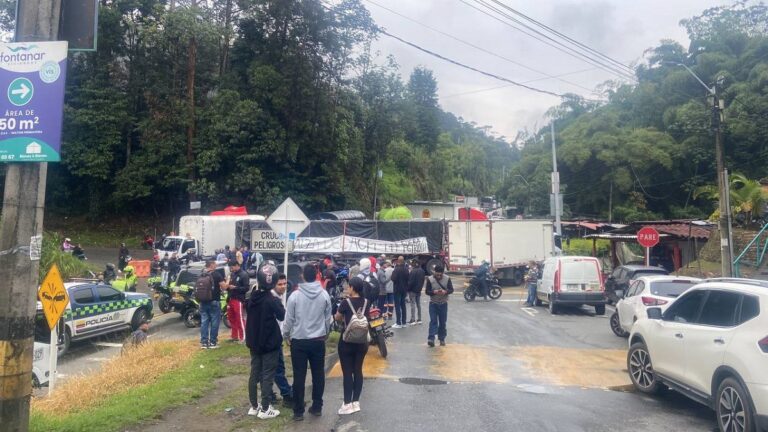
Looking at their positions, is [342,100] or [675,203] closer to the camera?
[342,100]

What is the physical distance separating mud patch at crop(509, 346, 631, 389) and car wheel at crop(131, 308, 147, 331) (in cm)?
981

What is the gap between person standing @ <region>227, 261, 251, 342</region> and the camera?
11375 millimetres

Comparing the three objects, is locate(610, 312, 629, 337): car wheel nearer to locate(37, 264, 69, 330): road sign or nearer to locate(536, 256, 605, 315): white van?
locate(536, 256, 605, 315): white van

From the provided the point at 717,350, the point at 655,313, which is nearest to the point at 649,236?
the point at 655,313

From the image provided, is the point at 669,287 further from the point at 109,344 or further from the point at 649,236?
the point at 109,344

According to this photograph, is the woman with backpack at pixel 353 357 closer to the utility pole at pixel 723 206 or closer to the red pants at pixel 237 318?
the red pants at pixel 237 318

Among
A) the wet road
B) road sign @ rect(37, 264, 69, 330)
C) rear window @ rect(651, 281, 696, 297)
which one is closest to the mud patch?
the wet road

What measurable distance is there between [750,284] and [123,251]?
2599 centimetres

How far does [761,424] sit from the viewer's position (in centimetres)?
572

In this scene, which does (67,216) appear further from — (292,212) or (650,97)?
(650,97)

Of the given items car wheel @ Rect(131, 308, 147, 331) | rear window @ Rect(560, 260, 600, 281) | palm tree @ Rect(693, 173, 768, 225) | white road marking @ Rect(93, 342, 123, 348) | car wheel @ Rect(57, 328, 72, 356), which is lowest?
white road marking @ Rect(93, 342, 123, 348)

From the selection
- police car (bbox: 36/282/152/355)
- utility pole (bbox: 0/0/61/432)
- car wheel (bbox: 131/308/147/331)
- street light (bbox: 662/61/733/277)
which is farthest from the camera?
street light (bbox: 662/61/733/277)

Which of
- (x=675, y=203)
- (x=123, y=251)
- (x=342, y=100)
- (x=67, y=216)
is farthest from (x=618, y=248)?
(x=67, y=216)

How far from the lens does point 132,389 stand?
811 cm
